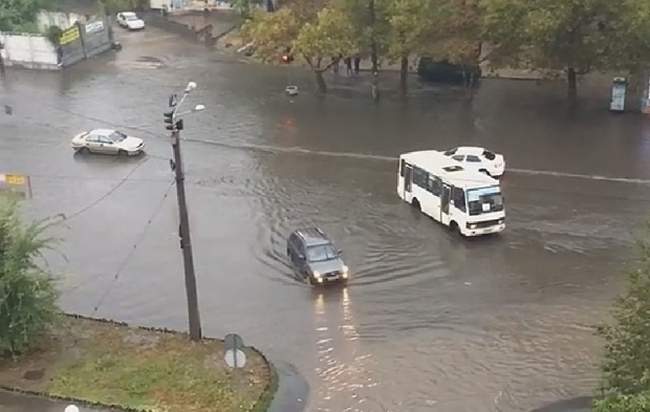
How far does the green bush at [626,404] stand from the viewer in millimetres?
14188

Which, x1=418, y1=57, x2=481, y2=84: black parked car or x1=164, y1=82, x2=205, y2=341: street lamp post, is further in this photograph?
x1=418, y1=57, x2=481, y2=84: black parked car

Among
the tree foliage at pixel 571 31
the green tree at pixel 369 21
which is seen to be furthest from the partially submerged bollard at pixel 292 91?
the tree foliage at pixel 571 31

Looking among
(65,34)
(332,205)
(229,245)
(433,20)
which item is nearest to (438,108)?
(433,20)

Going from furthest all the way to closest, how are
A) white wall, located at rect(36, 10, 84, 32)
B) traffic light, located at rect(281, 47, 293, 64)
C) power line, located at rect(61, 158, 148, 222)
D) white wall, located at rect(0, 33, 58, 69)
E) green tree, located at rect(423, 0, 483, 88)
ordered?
white wall, located at rect(36, 10, 84, 32)
white wall, located at rect(0, 33, 58, 69)
traffic light, located at rect(281, 47, 293, 64)
green tree, located at rect(423, 0, 483, 88)
power line, located at rect(61, 158, 148, 222)

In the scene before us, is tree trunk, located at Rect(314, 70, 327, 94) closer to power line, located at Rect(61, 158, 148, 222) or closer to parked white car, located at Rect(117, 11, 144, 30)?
power line, located at Rect(61, 158, 148, 222)

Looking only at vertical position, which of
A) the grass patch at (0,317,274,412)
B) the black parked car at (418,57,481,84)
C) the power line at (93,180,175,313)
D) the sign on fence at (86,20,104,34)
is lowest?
the grass patch at (0,317,274,412)

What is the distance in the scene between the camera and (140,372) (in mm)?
21266

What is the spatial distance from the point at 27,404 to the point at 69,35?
4060 cm

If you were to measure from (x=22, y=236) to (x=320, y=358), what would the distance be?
7874mm

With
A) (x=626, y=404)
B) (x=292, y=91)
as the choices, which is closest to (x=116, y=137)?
(x=292, y=91)

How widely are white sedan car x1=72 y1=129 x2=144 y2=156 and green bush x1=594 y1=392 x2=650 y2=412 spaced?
91.2 ft

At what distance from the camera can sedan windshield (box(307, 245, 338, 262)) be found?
26.6 metres

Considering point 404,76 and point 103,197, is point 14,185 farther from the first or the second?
point 404,76

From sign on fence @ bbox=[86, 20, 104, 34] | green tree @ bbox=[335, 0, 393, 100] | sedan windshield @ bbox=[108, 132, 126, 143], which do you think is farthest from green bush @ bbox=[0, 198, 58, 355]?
sign on fence @ bbox=[86, 20, 104, 34]
